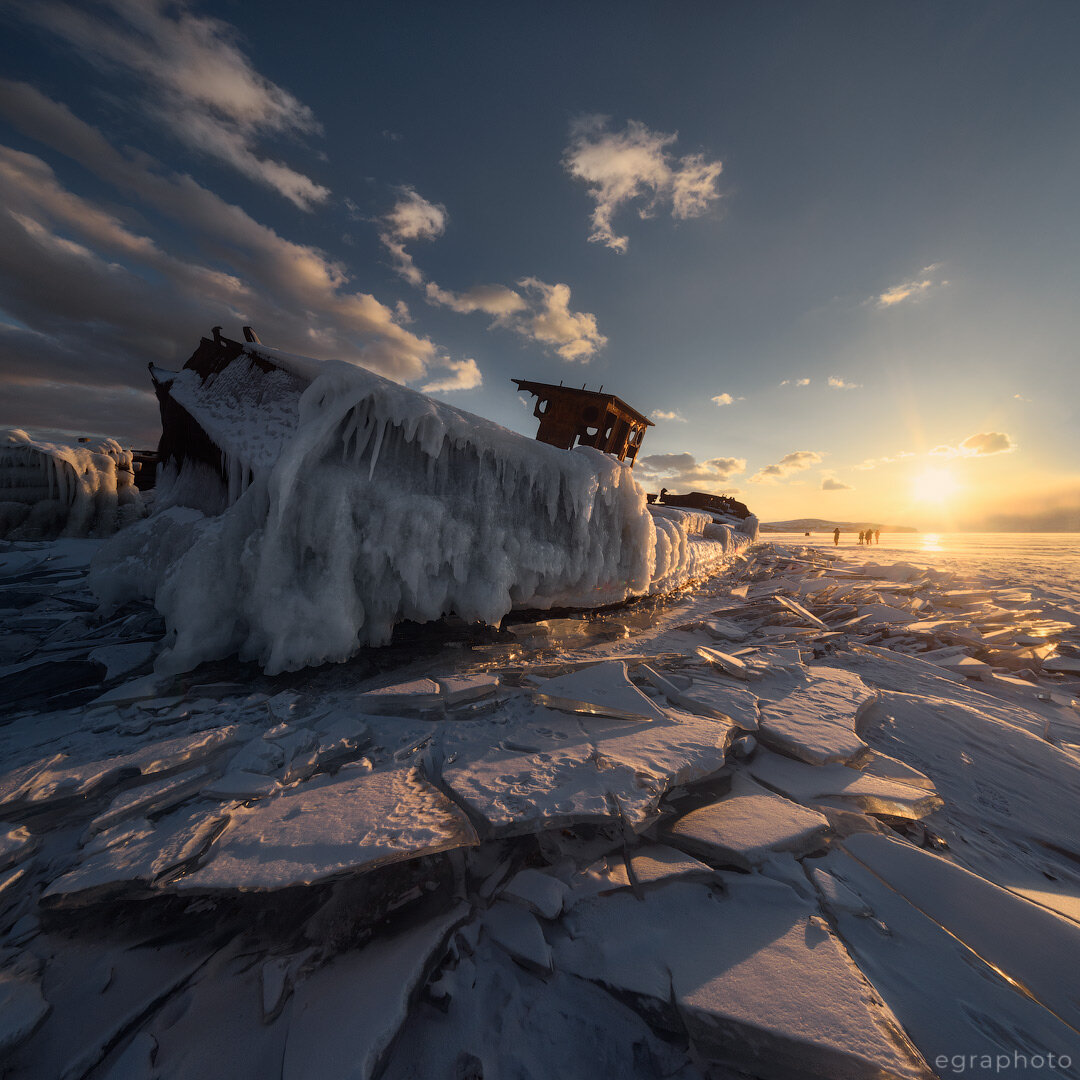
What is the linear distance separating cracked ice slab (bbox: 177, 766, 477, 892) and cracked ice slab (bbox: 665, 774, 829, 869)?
0.83 meters

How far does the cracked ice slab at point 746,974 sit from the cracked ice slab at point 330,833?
1.67ft

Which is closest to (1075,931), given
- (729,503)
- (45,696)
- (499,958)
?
(499,958)

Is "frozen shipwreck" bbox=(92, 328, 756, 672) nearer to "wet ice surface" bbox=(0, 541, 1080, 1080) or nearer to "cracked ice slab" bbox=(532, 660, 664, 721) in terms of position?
"wet ice surface" bbox=(0, 541, 1080, 1080)

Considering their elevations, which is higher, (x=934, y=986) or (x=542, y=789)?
(x=542, y=789)

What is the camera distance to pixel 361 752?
1974 millimetres

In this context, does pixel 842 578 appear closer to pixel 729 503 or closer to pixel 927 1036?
pixel 927 1036

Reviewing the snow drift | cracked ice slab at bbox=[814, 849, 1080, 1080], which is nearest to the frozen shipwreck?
cracked ice slab at bbox=[814, 849, 1080, 1080]

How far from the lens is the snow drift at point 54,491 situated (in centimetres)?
920

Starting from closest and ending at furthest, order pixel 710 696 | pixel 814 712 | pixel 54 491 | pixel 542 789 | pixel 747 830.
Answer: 1. pixel 747 830
2. pixel 542 789
3. pixel 814 712
4. pixel 710 696
5. pixel 54 491

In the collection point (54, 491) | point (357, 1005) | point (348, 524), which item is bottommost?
point (357, 1005)

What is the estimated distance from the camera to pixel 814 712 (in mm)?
2377

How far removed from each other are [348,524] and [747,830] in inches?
116

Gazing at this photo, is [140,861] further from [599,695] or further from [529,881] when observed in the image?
[599,695]

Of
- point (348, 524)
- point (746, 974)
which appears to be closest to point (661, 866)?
point (746, 974)
